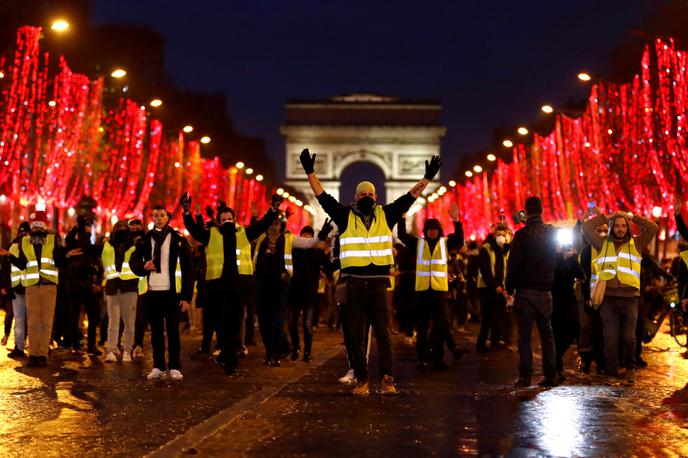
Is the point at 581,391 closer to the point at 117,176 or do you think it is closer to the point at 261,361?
the point at 261,361

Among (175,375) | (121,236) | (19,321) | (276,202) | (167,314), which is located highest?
(276,202)

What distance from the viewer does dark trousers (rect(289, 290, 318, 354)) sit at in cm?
1532

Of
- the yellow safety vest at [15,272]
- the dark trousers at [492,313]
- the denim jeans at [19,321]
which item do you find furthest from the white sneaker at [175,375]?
the dark trousers at [492,313]

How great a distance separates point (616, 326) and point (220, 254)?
3801 mm

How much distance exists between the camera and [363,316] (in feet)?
37.6

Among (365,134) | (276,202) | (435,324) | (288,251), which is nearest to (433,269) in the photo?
(435,324)

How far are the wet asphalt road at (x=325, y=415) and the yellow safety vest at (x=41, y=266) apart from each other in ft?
3.21

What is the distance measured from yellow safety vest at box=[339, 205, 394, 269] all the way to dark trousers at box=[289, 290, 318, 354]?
4.03 meters

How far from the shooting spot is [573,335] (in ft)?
44.4

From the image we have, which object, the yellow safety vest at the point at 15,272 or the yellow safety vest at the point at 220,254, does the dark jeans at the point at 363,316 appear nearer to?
the yellow safety vest at the point at 220,254

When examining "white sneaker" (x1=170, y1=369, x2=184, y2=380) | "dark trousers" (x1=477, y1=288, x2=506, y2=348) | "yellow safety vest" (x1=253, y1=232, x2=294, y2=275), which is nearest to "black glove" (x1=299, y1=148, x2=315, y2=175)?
"white sneaker" (x1=170, y1=369, x2=184, y2=380)

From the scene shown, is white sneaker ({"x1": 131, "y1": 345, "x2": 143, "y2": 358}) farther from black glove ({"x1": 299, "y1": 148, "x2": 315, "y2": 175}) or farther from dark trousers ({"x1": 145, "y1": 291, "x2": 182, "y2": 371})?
black glove ({"x1": 299, "y1": 148, "x2": 315, "y2": 175})

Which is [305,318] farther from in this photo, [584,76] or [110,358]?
[584,76]

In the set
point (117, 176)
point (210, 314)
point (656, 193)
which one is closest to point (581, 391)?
point (210, 314)
